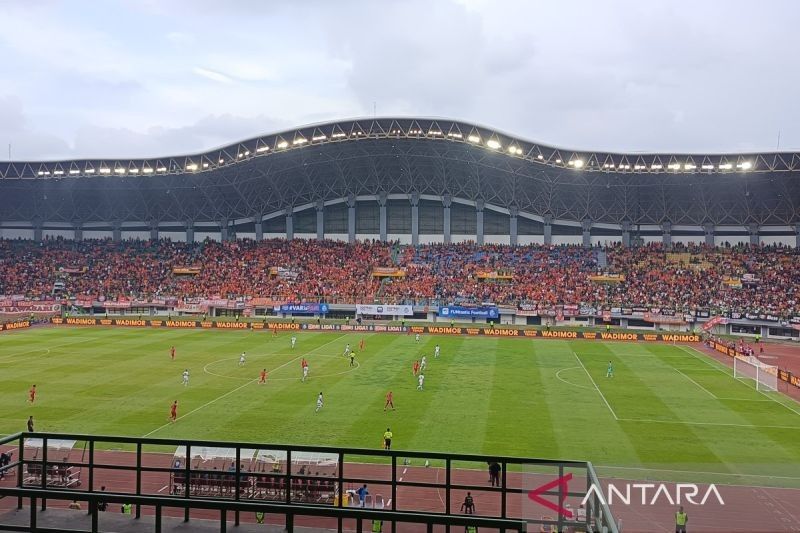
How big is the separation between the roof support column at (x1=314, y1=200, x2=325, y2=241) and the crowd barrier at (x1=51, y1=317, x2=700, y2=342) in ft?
81.7

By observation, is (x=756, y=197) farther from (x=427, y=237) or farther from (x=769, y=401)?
(x=769, y=401)

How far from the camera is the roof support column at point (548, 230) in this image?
88812mm

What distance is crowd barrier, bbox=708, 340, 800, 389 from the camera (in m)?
41.4

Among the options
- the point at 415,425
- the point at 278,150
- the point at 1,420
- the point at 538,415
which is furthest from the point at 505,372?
the point at 278,150

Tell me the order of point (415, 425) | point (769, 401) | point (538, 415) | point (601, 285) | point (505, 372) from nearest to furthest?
1. point (415, 425)
2. point (538, 415)
3. point (769, 401)
4. point (505, 372)
5. point (601, 285)

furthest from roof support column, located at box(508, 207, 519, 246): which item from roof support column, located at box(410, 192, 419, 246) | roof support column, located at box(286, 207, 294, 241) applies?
roof support column, located at box(286, 207, 294, 241)

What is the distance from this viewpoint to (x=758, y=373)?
140ft

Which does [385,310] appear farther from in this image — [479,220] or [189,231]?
[189,231]

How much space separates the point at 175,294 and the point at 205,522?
8077 centimetres

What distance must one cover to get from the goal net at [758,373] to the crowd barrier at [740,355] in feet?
1.75

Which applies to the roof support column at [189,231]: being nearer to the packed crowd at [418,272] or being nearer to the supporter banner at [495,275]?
the packed crowd at [418,272]

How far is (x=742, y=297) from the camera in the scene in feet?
241

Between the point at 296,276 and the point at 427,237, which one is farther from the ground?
the point at 427,237

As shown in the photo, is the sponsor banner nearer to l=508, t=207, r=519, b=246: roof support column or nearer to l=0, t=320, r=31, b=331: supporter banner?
l=0, t=320, r=31, b=331: supporter banner
